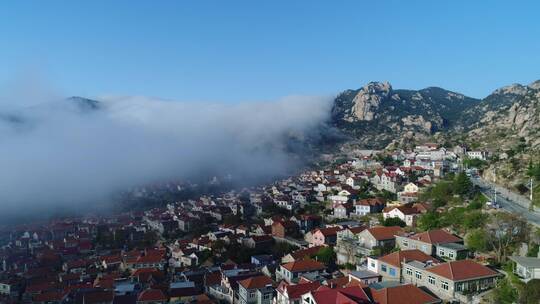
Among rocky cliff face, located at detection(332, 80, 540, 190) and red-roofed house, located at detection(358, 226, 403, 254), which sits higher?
rocky cliff face, located at detection(332, 80, 540, 190)

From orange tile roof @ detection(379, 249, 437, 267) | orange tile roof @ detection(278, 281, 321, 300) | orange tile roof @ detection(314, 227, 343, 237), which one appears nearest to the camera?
orange tile roof @ detection(278, 281, 321, 300)

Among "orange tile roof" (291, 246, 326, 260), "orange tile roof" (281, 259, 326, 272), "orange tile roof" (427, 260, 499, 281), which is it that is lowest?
"orange tile roof" (291, 246, 326, 260)

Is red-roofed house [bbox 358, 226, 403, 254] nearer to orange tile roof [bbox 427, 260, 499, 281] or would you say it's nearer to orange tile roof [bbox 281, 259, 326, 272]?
orange tile roof [bbox 281, 259, 326, 272]

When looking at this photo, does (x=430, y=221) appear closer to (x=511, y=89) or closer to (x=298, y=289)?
(x=298, y=289)

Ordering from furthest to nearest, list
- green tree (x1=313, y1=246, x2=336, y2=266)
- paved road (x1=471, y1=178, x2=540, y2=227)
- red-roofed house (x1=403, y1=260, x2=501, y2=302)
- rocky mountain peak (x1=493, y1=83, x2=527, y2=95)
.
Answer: rocky mountain peak (x1=493, y1=83, x2=527, y2=95)
green tree (x1=313, y1=246, x2=336, y2=266)
paved road (x1=471, y1=178, x2=540, y2=227)
red-roofed house (x1=403, y1=260, x2=501, y2=302)

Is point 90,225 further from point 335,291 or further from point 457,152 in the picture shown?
point 457,152

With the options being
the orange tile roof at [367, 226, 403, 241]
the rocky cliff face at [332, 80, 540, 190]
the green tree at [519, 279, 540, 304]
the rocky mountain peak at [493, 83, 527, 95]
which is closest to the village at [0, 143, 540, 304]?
the orange tile roof at [367, 226, 403, 241]

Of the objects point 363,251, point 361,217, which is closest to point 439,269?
point 363,251

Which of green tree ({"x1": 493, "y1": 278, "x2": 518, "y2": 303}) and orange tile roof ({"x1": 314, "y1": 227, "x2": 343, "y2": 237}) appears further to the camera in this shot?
orange tile roof ({"x1": 314, "y1": 227, "x2": 343, "y2": 237})

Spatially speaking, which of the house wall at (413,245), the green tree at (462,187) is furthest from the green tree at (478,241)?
the green tree at (462,187)
